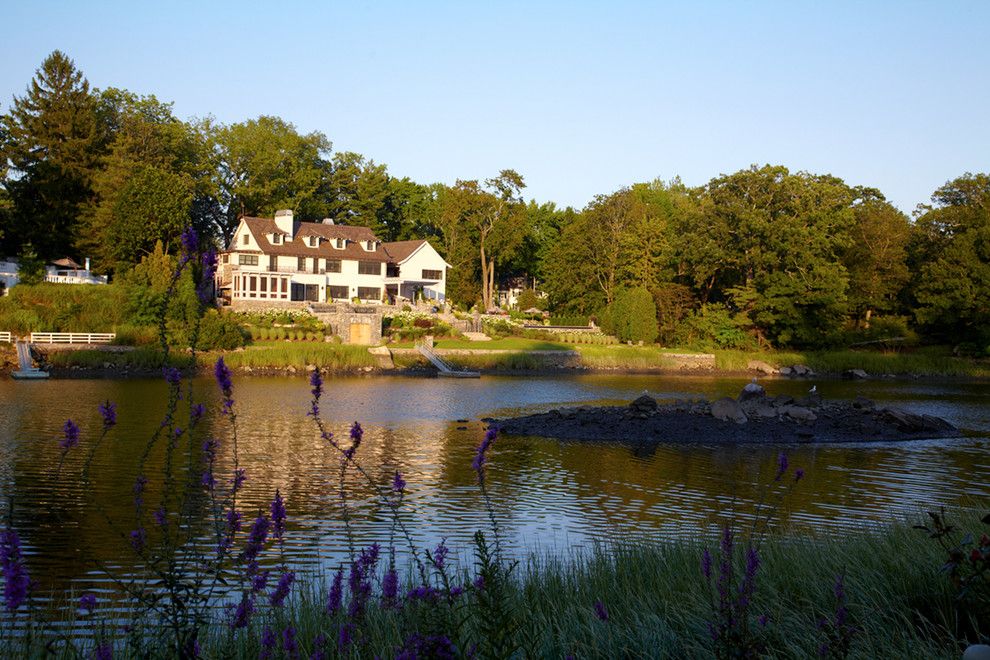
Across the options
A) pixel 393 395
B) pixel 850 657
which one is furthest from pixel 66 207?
pixel 850 657

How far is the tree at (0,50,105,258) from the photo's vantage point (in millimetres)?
61000

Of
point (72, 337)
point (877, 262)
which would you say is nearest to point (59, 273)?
point (72, 337)

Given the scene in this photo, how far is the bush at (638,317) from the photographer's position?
64.8 metres

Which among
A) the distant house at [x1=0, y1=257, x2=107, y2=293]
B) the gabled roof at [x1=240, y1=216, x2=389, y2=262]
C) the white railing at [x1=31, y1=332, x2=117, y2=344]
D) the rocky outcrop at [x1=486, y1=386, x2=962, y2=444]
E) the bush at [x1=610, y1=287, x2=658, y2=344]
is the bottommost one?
the rocky outcrop at [x1=486, y1=386, x2=962, y2=444]

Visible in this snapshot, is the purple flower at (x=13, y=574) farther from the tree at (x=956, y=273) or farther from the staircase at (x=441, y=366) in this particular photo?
the tree at (x=956, y=273)

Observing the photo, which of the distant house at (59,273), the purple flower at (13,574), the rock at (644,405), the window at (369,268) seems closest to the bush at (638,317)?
the window at (369,268)

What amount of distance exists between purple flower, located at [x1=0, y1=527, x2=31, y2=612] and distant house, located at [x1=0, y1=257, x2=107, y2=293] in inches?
2029

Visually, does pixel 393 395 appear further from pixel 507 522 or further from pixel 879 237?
pixel 879 237

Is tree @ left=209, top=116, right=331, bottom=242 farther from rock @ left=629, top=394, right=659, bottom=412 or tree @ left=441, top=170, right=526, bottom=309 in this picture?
rock @ left=629, top=394, right=659, bottom=412

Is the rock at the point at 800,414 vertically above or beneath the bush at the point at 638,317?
beneath

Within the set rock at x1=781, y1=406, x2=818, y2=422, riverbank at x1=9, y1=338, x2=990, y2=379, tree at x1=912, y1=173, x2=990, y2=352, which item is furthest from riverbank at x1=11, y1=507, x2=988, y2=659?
tree at x1=912, y1=173, x2=990, y2=352

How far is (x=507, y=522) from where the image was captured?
1388cm

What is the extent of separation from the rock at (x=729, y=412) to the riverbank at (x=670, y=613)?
17.1 metres

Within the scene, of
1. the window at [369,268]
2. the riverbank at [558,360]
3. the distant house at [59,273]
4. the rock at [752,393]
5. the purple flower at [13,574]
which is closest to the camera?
the purple flower at [13,574]
